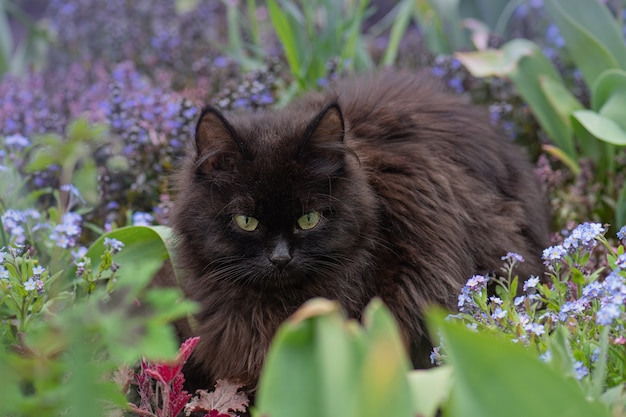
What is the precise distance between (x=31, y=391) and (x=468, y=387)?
1289 millimetres

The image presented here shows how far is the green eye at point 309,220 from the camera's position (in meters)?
1.86

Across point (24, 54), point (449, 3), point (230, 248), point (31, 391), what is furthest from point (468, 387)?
point (24, 54)

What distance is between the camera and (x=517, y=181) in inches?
91.7

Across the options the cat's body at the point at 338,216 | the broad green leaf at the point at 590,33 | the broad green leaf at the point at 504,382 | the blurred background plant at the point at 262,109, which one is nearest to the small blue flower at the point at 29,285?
the blurred background plant at the point at 262,109

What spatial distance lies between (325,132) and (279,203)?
0.70 ft

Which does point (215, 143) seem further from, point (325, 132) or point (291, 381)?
point (291, 381)

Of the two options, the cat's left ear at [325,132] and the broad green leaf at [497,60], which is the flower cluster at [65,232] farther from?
the broad green leaf at [497,60]

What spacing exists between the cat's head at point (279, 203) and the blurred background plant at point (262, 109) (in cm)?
23

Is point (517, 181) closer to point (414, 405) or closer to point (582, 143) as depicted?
point (582, 143)

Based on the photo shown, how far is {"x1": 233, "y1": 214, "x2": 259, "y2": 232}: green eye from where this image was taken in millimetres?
1855

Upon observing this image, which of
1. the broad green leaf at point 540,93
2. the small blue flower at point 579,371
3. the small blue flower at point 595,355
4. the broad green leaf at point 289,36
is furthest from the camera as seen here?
the broad green leaf at point 289,36

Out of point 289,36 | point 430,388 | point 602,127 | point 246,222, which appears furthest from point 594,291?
point 289,36

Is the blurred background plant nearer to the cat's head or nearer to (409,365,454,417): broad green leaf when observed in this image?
(409,365,454,417): broad green leaf

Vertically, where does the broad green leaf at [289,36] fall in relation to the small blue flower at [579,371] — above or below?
above
